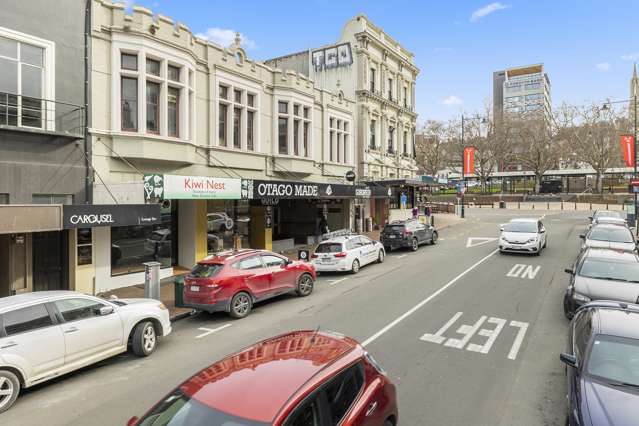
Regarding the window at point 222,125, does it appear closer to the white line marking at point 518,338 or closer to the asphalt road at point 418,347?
the asphalt road at point 418,347

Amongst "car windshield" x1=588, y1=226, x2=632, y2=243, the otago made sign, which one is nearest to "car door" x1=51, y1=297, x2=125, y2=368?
the otago made sign

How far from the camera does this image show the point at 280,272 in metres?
11.9

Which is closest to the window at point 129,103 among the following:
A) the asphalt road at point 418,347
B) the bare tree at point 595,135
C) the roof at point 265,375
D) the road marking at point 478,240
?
the asphalt road at point 418,347

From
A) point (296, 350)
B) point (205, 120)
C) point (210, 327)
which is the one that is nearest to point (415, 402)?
point (296, 350)

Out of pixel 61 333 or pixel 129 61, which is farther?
pixel 129 61

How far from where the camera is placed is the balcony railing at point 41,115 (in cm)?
1095

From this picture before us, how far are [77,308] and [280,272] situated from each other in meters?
5.62

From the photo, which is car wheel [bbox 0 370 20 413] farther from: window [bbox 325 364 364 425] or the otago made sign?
the otago made sign

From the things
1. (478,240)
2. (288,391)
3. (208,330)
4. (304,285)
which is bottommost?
(208,330)

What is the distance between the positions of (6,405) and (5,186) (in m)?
6.92

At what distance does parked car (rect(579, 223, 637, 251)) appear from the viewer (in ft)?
50.2

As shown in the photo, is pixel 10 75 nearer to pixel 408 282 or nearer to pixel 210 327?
pixel 210 327

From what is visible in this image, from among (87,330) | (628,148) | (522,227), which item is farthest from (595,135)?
(87,330)

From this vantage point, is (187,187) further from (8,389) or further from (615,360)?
(615,360)
